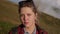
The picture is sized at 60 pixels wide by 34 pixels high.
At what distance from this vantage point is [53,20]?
169 cm

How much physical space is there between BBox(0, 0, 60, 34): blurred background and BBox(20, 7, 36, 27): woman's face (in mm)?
52

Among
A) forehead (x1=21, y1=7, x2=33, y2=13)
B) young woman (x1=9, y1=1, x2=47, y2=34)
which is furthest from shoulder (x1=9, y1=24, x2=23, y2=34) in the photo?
forehead (x1=21, y1=7, x2=33, y2=13)

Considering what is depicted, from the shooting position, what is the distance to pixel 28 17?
64.1 inches

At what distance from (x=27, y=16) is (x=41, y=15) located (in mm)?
124

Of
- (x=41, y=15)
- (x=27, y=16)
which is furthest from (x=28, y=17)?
(x=41, y=15)

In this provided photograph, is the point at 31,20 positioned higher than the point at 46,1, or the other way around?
the point at 46,1

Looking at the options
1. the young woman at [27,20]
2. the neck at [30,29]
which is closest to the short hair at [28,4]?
the young woman at [27,20]

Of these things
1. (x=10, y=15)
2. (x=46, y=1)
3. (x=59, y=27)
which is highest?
(x=46, y=1)

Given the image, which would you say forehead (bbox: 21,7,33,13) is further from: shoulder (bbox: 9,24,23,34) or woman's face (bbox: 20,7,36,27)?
shoulder (bbox: 9,24,23,34)

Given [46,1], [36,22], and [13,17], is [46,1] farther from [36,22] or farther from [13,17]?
[13,17]

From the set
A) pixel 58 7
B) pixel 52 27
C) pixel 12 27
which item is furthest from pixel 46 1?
pixel 12 27

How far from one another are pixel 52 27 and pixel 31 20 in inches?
7.5

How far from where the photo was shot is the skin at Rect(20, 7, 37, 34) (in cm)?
163

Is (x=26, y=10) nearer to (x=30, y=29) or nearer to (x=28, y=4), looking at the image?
(x=28, y=4)
